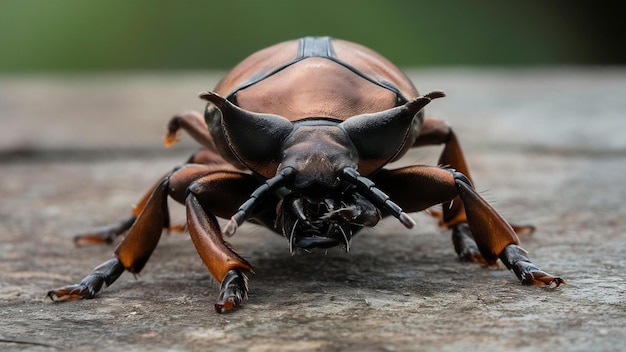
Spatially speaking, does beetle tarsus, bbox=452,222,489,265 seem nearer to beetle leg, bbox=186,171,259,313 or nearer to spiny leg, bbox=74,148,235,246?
beetle leg, bbox=186,171,259,313

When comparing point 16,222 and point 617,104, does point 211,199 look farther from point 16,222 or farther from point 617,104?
point 617,104

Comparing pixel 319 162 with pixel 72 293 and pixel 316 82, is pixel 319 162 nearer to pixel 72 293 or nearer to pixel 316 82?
pixel 316 82

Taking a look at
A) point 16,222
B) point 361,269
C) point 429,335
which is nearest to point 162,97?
point 16,222

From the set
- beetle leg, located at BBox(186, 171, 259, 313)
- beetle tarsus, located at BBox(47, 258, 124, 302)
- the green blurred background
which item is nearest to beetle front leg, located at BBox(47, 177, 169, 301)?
beetle tarsus, located at BBox(47, 258, 124, 302)

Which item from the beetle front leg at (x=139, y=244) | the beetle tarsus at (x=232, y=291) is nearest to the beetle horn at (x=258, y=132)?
the beetle tarsus at (x=232, y=291)

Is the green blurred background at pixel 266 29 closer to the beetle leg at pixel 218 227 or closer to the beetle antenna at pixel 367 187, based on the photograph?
the beetle leg at pixel 218 227

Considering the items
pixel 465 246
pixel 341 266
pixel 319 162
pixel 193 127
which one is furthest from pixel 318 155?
pixel 193 127
